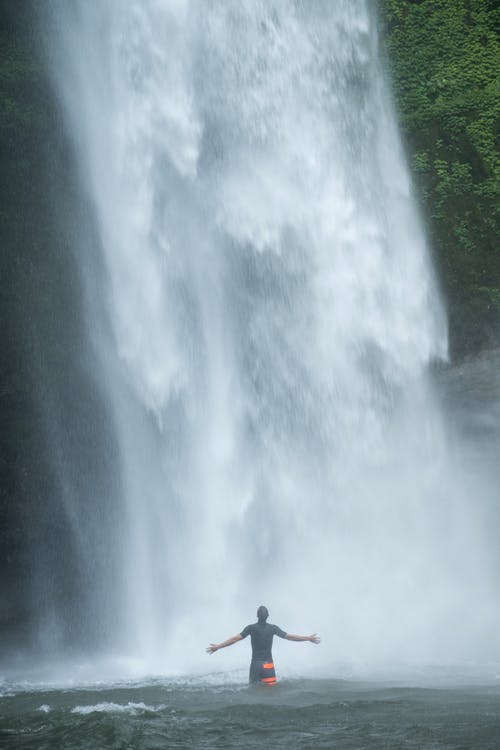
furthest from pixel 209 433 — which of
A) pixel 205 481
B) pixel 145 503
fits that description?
pixel 145 503

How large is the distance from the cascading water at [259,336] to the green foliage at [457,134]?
74 cm

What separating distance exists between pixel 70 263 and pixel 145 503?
217 inches

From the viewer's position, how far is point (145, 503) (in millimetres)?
16016

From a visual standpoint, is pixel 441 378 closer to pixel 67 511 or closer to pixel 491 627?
pixel 491 627

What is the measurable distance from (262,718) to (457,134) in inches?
584

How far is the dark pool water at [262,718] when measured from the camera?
723 centimetres

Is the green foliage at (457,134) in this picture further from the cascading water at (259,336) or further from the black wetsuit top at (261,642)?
the black wetsuit top at (261,642)

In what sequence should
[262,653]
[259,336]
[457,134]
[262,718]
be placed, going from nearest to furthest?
1. [262,718]
2. [262,653]
3. [259,336]
4. [457,134]

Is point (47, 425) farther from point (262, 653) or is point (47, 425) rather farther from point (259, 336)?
point (262, 653)

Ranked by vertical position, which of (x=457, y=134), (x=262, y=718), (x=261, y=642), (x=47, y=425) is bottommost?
(x=262, y=718)

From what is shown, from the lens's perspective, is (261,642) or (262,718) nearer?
(262,718)

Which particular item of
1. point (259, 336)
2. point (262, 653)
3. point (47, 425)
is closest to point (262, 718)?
point (262, 653)

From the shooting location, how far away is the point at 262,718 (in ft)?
26.8

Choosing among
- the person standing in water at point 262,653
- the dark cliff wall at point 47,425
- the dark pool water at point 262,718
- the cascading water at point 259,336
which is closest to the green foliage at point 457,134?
the cascading water at point 259,336
